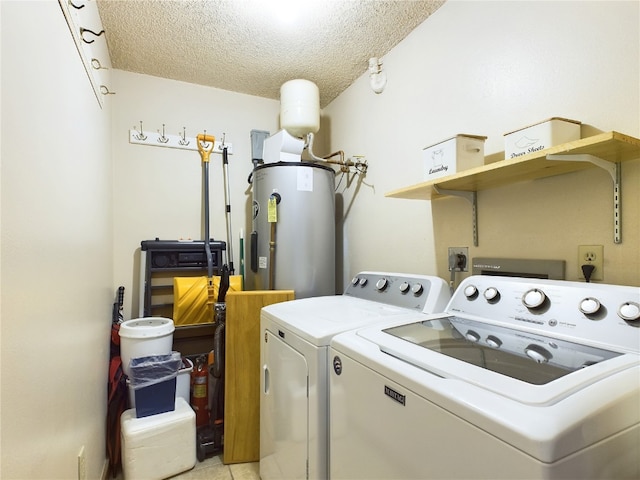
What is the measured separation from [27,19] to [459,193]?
1.61m

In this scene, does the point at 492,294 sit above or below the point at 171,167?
below

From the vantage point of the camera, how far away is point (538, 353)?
0.89 metres

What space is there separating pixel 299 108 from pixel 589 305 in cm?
206

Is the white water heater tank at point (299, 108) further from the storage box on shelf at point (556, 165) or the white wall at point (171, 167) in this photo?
the storage box on shelf at point (556, 165)

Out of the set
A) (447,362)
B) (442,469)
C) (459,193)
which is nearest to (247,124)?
(459,193)

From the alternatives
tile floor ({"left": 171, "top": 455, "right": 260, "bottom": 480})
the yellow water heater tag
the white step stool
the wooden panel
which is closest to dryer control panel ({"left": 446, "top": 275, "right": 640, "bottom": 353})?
the wooden panel

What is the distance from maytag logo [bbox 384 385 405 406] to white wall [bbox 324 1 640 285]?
0.91 m

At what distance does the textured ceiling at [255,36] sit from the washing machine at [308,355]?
56.7 inches

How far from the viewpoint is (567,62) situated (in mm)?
1260

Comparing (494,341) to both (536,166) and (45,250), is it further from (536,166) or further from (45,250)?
(45,250)

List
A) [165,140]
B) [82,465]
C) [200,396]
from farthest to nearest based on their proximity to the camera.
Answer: [165,140], [200,396], [82,465]

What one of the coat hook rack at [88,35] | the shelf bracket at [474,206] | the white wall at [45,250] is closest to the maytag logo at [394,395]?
the white wall at [45,250]

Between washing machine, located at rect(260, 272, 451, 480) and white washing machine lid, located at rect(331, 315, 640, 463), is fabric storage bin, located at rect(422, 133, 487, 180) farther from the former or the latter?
white washing machine lid, located at rect(331, 315, 640, 463)

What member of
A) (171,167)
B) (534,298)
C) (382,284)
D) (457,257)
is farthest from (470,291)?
(171,167)
